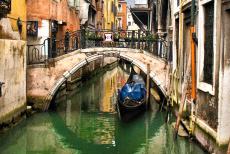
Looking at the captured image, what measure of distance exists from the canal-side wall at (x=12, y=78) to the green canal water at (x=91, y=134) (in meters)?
0.37

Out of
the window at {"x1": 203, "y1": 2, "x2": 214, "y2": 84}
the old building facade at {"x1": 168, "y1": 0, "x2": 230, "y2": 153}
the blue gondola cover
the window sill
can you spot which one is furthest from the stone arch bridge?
the window at {"x1": 203, "y1": 2, "x2": 214, "y2": 84}

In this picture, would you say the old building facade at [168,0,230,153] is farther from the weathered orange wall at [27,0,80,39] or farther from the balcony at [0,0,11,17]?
the weathered orange wall at [27,0,80,39]

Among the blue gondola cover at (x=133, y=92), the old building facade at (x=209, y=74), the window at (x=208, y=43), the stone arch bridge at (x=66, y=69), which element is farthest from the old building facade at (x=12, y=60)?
the window at (x=208, y=43)

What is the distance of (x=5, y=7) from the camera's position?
894 centimetres

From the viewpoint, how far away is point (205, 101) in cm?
737

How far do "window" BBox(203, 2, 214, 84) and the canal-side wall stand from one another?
380 cm

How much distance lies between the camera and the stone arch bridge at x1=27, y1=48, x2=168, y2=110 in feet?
39.3

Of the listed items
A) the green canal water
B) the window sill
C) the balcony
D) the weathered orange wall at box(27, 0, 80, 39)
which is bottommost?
the green canal water

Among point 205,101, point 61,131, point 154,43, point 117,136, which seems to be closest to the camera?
point 205,101

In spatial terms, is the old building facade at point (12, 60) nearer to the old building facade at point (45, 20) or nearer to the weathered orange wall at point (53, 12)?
the old building facade at point (45, 20)

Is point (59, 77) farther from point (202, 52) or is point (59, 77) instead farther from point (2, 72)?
point (202, 52)

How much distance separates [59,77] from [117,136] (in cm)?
328

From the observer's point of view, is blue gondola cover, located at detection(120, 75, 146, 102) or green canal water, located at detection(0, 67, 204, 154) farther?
blue gondola cover, located at detection(120, 75, 146, 102)

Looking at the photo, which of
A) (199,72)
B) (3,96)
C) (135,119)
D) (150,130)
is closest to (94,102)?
(135,119)
